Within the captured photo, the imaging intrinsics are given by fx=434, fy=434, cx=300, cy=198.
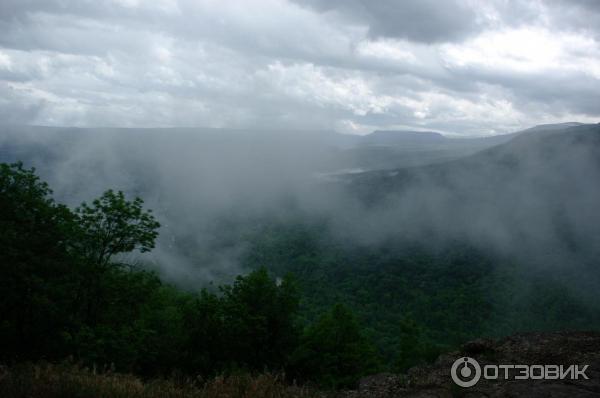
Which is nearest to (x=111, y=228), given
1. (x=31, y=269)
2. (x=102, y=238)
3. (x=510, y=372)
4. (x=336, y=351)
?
(x=102, y=238)

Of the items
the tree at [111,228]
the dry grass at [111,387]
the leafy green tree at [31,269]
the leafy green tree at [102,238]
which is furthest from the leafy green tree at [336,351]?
the dry grass at [111,387]

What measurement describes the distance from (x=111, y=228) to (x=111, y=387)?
10.9 meters

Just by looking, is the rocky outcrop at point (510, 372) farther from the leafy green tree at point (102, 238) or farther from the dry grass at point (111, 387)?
the leafy green tree at point (102, 238)

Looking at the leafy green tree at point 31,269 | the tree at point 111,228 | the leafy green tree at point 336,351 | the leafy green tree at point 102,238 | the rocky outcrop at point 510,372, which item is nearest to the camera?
the rocky outcrop at point 510,372

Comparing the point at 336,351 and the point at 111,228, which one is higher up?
the point at 111,228

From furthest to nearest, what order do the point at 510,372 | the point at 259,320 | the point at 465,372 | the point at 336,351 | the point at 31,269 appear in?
1. the point at 336,351
2. the point at 259,320
3. the point at 31,269
4. the point at 465,372
5. the point at 510,372

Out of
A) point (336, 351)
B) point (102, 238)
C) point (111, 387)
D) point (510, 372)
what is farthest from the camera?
point (336, 351)

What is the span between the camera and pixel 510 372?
32.0ft

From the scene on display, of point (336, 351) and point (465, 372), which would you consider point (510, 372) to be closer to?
point (465, 372)

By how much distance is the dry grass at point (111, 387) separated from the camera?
291 inches

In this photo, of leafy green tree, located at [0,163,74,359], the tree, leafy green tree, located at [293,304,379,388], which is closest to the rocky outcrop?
leafy green tree, located at [0,163,74,359]

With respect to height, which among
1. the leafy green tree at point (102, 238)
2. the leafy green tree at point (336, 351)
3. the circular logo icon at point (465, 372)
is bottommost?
the leafy green tree at point (336, 351)

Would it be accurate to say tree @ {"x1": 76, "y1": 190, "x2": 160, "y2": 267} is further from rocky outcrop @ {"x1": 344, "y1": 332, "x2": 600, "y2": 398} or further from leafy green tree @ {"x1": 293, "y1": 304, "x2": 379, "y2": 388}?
rocky outcrop @ {"x1": 344, "y1": 332, "x2": 600, "y2": 398}

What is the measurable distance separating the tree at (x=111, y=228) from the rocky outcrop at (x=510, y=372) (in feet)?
A: 36.9
